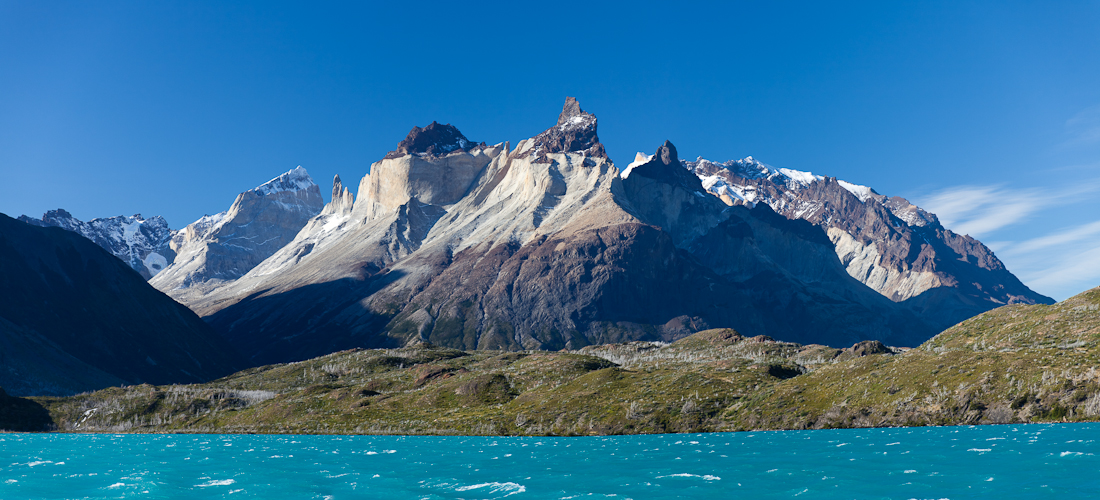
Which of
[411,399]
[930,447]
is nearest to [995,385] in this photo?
[930,447]

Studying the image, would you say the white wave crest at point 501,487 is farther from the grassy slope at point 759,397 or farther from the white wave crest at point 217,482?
the grassy slope at point 759,397

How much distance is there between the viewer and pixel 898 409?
109 metres

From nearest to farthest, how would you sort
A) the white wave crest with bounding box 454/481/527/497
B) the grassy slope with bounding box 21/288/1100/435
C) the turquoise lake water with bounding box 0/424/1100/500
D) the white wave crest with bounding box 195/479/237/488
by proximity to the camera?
the turquoise lake water with bounding box 0/424/1100/500
the white wave crest with bounding box 454/481/527/497
the white wave crest with bounding box 195/479/237/488
the grassy slope with bounding box 21/288/1100/435

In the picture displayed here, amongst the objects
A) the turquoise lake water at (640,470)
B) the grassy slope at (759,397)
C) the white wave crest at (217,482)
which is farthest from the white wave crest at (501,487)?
the grassy slope at (759,397)

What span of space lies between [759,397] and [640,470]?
69.9 m

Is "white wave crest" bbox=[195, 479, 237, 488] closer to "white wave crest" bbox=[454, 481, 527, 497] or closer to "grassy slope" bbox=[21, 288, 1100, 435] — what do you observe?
"white wave crest" bbox=[454, 481, 527, 497]

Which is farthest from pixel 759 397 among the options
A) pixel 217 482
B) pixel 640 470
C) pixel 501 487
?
pixel 217 482

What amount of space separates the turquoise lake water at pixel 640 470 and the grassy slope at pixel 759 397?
502 inches

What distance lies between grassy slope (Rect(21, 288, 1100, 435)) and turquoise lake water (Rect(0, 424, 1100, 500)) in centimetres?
1276

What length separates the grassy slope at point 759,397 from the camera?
102438 millimetres

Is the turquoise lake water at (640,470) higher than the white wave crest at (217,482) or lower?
lower

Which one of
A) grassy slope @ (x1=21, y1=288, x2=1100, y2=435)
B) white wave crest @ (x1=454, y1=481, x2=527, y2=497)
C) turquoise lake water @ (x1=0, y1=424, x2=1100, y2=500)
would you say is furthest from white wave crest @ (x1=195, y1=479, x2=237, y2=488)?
grassy slope @ (x1=21, y1=288, x2=1100, y2=435)

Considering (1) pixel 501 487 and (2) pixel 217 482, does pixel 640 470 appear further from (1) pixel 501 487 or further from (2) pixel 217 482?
(2) pixel 217 482

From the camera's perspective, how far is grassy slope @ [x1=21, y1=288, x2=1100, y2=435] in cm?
10244
